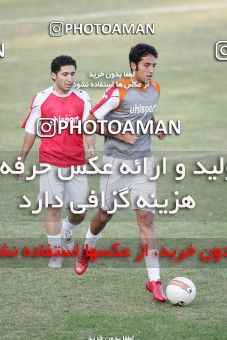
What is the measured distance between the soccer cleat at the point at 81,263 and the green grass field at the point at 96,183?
101mm

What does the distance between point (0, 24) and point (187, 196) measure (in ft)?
62.1

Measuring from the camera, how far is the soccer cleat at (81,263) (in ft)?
43.9

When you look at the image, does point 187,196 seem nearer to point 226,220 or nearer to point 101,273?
point 226,220

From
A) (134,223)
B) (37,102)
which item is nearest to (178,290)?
(37,102)

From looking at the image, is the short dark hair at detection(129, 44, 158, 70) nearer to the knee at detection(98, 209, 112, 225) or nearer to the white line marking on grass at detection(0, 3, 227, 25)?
the knee at detection(98, 209, 112, 225)

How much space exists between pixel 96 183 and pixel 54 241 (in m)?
4.90

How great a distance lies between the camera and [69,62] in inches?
546

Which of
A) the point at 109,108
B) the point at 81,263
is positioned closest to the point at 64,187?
the point at 81,263

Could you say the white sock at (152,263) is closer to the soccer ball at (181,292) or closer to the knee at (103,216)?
the soccer ball at (181,292)

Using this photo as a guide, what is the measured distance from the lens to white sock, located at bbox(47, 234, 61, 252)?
1397 cm

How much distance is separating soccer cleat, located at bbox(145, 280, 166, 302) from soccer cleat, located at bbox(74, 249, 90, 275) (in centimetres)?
116

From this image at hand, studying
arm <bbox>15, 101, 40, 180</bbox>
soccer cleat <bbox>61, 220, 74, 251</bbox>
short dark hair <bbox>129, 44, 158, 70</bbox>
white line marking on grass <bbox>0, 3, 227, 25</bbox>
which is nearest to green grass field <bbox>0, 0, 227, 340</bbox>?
white line marking on grass <bbox>0, 3, 227, 25</bbox>

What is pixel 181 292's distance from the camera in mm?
12031

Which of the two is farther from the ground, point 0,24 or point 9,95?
point 0,24
